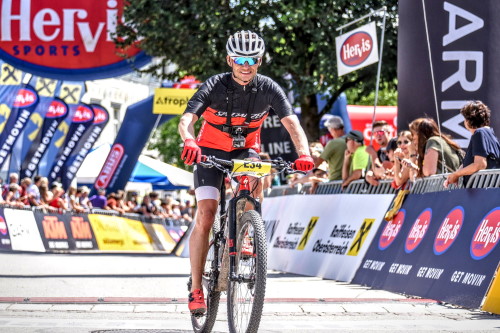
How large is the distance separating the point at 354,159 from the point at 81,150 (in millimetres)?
21807

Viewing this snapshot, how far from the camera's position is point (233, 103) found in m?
7.71

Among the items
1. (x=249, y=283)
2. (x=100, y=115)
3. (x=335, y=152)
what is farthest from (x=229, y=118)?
(x=100, y=115)

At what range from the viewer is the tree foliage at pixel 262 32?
2317 centimetres

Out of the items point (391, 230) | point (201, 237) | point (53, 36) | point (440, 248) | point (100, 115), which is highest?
point (53, 36)

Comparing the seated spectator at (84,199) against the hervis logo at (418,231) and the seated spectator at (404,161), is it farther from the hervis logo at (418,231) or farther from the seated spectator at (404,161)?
the hervis logo at (418,231)

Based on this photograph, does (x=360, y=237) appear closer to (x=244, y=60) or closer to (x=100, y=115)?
(x=244, y=60)

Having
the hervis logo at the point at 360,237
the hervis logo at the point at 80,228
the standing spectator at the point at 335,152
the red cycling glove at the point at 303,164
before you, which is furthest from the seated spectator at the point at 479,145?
the hervis logo at the point at 80,228

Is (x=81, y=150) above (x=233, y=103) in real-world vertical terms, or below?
below

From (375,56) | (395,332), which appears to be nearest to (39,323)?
(395,332)

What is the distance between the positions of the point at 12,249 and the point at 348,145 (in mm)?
11542

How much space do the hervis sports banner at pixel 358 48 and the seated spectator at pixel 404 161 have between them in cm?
393

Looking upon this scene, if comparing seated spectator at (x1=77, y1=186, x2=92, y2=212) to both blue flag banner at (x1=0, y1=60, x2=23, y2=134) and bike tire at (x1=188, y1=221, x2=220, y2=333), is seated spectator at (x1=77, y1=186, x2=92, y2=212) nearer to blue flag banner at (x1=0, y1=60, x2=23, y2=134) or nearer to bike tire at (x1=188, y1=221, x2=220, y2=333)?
blue flag banner at (x1=0, y1=60, x2=23, y2=134)

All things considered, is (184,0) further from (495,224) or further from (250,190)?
(250,190)

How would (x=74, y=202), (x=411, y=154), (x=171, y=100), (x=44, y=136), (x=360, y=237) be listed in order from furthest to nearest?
1. (x=44, y=136)
2. (x=74, y=202)
3. (x=171, y=100)
4. (x=360, y=237)
5. (x=411, y=154)
